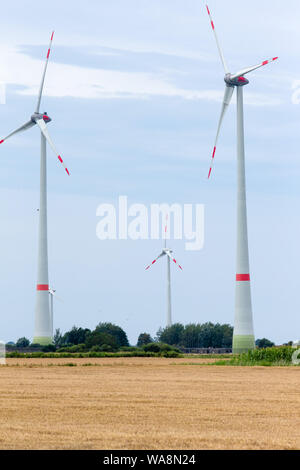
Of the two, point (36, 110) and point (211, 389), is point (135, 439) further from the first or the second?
point (36, 110)

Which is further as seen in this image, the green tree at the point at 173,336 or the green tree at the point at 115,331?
the green tree at the point at 173,336

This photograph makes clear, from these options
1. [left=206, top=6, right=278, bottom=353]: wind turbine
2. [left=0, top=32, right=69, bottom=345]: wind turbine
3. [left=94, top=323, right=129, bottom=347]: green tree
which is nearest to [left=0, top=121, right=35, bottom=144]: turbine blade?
[left=0, top=32, right=69, bottom=345]: wind turbine

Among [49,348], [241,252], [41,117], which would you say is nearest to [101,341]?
[49,348]

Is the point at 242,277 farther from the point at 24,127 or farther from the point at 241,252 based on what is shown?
the point at 24,127

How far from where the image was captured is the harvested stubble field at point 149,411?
93.1ft

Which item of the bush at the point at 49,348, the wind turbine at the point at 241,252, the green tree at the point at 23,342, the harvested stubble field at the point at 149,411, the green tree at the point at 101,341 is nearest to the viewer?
the harvested stubble field at the point at 149,411

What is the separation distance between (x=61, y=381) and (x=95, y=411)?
70.6 ft

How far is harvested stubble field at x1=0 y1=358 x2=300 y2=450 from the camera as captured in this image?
28391 millimetres

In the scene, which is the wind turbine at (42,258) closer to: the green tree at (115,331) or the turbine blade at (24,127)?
the turbine blade at (24,127)

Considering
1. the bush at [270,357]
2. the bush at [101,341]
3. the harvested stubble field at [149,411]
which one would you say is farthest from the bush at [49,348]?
the harvested stubble field at [149,411]

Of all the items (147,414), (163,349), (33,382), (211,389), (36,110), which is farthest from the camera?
(36,110)

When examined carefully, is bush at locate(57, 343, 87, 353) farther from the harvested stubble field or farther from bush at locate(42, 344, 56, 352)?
the harvested stubble field
